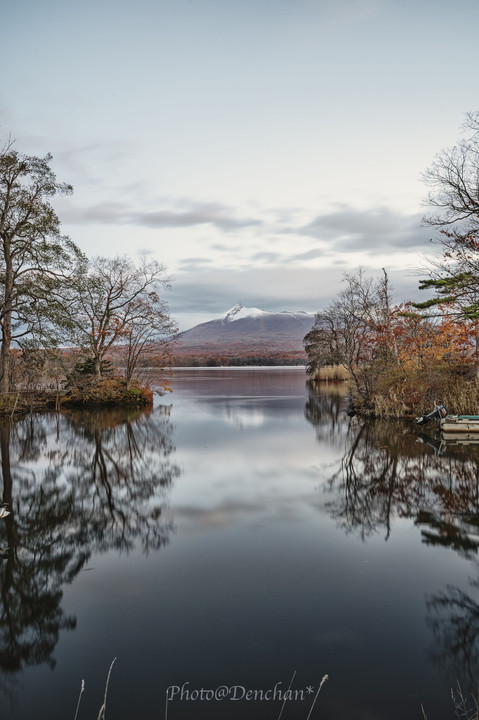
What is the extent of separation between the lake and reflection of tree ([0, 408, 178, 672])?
0.04m

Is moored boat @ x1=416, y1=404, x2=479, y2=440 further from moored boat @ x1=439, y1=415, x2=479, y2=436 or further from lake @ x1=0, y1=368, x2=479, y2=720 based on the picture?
lake @ x1=0, y1=368, x2=479, y2=720

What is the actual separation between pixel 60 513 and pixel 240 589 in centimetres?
432

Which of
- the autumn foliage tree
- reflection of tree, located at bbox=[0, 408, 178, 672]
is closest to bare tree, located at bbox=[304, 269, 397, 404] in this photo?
the autumn foliage tree

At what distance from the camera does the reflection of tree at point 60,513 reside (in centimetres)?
484

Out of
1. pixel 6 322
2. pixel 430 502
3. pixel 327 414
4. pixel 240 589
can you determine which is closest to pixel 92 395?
pixel 6 322

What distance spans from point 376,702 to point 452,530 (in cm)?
437

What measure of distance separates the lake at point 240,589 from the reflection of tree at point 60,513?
0.12 ft

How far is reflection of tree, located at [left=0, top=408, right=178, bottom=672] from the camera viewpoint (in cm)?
484

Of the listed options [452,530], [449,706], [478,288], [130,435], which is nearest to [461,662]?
[449,706]

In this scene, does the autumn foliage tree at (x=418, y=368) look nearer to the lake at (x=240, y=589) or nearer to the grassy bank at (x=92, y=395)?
the lake at (x=240, y=589)

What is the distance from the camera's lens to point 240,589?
5.40 meters

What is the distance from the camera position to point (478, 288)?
1681cm

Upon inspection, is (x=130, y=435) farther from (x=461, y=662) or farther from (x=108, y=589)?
(x=461, y=662)

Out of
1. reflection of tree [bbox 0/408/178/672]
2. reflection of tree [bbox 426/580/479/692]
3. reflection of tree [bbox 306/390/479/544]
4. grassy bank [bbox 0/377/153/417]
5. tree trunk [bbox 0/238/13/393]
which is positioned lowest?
reflection of tree [bbox 306/390/479/544]
